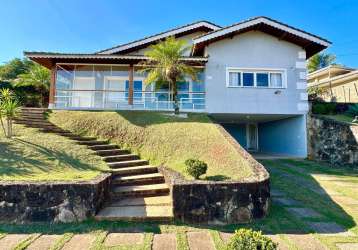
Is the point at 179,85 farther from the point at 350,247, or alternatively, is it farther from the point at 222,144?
the point at 350,247

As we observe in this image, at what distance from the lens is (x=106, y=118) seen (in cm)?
1255

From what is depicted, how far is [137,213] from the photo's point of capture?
588 centimetres

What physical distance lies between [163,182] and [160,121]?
5.03m

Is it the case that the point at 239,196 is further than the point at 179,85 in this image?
No

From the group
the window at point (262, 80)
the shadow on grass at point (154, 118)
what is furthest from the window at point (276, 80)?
the shadow on grass at point (154, 118)

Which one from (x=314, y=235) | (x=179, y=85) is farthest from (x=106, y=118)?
(x=314, y=235)

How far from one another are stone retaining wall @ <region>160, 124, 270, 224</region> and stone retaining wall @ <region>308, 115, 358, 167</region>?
348 inches

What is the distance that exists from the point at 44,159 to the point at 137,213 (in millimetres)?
4061

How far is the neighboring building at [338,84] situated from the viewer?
2125 cm

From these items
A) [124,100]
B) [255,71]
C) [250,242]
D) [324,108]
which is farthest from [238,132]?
[250,242]

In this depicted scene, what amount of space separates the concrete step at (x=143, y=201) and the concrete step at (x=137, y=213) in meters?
0.20

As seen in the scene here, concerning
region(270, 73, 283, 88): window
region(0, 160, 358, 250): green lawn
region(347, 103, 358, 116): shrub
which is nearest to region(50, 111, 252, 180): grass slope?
region(0, 160, 358, 250): green lawn

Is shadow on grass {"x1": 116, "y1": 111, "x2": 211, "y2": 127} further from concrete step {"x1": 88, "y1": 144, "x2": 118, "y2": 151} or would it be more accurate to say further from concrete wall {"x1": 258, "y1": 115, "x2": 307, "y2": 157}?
concrete wall {"x1": 258, "y1": 115, "x2": 307, "y2": 157}

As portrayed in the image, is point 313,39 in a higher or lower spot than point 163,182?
higher
